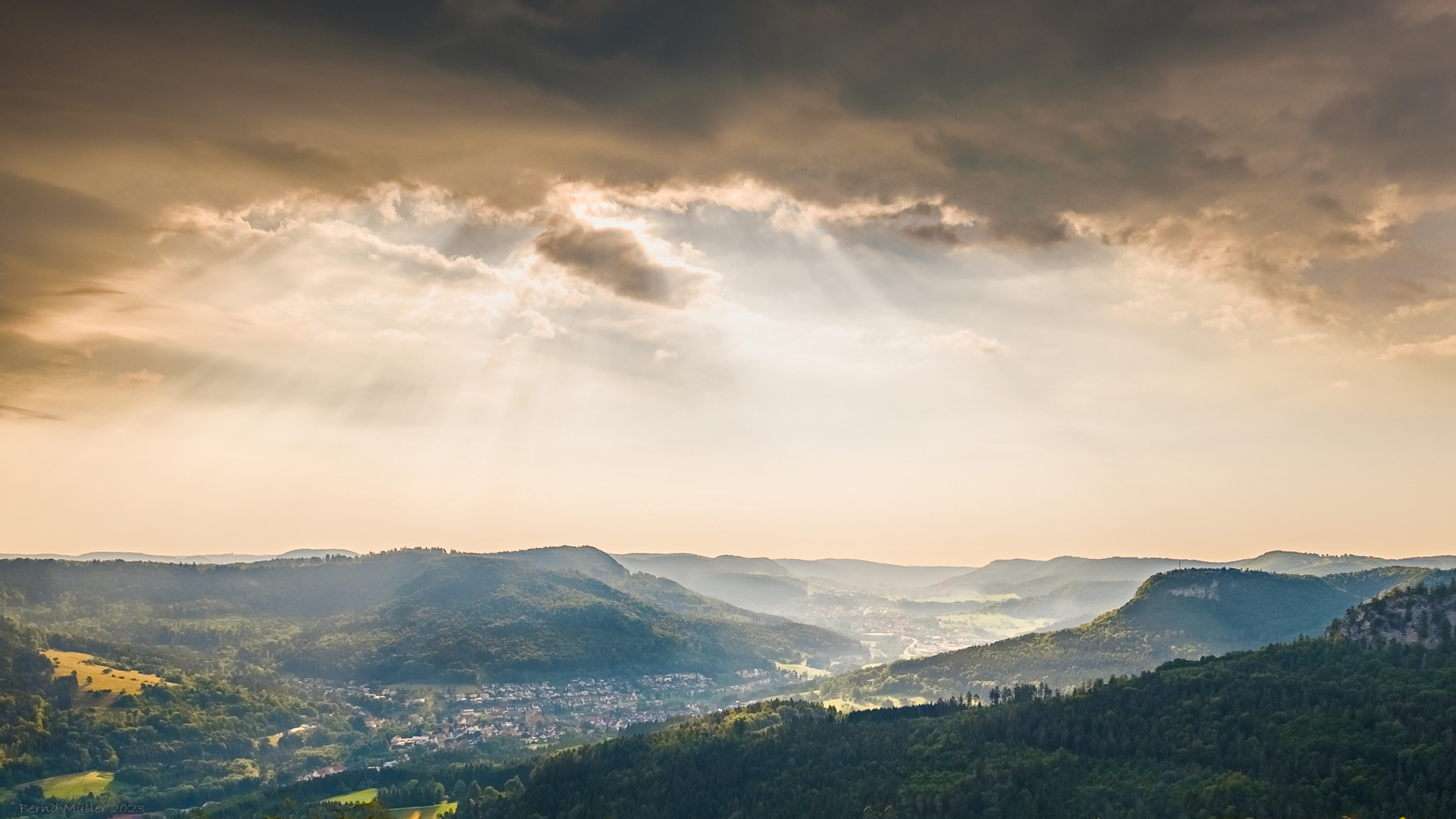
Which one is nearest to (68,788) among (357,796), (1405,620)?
(357,796)

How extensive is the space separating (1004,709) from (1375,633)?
7038 centimetres

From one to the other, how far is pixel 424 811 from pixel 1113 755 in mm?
122306

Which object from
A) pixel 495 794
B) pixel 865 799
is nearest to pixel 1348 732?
pixel 865 799

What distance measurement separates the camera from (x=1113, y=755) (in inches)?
5226

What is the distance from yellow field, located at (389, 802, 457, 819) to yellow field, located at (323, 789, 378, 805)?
12711 mm

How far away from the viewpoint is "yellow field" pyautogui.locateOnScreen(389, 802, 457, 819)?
164 meters

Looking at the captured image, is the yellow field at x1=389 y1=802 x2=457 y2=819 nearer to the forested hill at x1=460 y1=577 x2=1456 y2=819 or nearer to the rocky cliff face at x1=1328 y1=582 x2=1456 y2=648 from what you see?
the forested hill at x1=460 y1=577 x2=1456 y2=819

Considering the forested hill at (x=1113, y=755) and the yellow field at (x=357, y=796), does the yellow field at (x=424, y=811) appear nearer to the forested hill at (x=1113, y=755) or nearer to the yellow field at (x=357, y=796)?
the yellow field at (x=357, y=796)

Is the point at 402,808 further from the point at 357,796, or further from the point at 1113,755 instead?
the point at 1113,755

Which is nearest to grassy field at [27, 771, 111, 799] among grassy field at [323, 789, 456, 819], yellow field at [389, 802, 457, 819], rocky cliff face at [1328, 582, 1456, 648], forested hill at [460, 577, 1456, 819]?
grassy field at [323, 789, 456, 819]

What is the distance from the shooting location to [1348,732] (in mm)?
118875

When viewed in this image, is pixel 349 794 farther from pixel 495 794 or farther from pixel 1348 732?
pixel 1348 732

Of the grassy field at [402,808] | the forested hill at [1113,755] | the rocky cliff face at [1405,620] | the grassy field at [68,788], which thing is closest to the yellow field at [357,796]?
the grassy field at [402,808]

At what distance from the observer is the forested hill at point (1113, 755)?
108500mm
